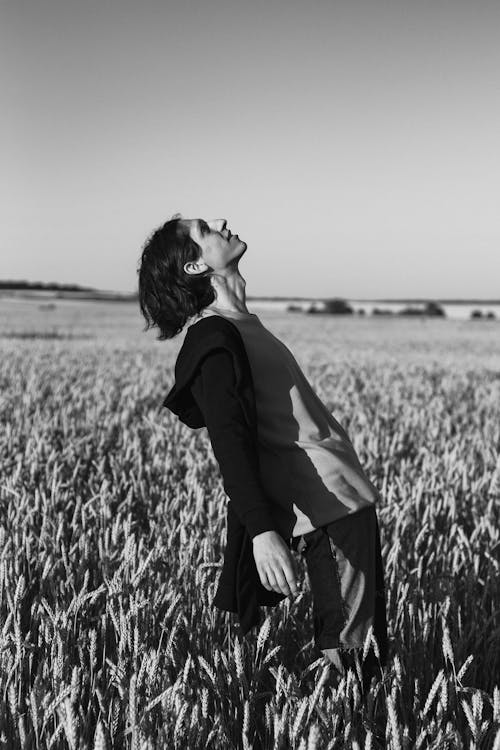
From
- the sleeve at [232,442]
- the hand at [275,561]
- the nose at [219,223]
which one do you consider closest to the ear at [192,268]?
the nose at [219,223]

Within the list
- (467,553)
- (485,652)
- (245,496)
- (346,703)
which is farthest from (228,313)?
(467,553)

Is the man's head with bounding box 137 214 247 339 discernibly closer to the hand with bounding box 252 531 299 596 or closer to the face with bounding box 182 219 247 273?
the face with bounding box 182 219 247 273

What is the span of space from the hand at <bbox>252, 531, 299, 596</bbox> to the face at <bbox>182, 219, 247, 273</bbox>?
638 millimetres

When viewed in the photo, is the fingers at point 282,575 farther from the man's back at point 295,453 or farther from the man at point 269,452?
the man's back at point 295,453

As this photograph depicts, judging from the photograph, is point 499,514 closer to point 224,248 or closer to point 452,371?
point 224,248

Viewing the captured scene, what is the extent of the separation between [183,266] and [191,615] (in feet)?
3.09

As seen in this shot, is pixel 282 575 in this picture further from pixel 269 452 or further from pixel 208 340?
pixel 208 340

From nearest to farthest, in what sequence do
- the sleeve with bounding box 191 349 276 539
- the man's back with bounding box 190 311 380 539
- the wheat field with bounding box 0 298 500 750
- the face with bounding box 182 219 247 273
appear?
the wheat field with bounding box 0 298 500 750 < the sleeve with bounding box 191 349 276 539 < the man's back with bounding box 190 311 380 539 < the face with bounding box 182 219 247 273

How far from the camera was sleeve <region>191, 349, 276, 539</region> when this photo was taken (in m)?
1.52

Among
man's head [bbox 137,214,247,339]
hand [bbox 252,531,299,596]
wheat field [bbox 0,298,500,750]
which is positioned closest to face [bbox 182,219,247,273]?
man's head [bbox 137,214,247,339]

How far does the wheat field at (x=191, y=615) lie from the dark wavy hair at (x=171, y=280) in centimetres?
65

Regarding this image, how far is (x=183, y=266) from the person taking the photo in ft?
5.74

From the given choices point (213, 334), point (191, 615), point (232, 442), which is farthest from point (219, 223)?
point (191, 615)

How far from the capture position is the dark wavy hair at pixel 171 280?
176 centimetres
